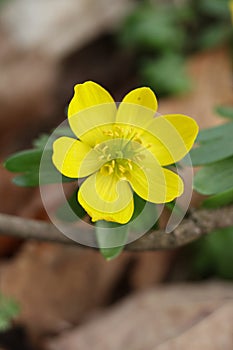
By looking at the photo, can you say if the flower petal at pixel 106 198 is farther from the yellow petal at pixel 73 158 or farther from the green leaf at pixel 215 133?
the green leaf at pixel 215 133

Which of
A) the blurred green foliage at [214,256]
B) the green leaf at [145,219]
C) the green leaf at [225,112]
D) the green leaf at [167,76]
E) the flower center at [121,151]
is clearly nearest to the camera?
the flower center at [121,151]

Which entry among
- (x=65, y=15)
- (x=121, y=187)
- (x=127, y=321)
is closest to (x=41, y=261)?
(x=127, y=321)

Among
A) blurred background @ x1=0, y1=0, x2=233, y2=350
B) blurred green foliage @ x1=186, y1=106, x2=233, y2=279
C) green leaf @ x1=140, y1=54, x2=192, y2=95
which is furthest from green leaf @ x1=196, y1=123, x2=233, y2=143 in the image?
green leaf @ x1=140, y1=54, x2=192, y2=95

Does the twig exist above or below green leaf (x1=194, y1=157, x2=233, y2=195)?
below

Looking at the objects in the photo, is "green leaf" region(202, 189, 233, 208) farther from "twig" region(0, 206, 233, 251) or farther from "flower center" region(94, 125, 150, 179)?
"flower center" region(94, 125, 150, 179)

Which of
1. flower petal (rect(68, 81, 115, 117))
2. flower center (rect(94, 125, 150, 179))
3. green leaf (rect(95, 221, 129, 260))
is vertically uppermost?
flower petal (rect(68, 81, 115, 117))

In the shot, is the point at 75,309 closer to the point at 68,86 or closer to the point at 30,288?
the point at 30,288

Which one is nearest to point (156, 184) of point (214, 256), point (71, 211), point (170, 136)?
point (170, 136)

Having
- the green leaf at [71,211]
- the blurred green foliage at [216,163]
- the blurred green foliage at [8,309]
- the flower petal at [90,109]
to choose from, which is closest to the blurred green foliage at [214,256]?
the blurred green foliage at [216,163]
